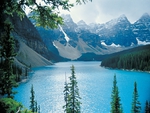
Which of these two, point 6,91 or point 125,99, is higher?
point 6,91

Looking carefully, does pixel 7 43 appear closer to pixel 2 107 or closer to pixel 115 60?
pixel 2 107

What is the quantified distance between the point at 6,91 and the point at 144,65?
15914cm

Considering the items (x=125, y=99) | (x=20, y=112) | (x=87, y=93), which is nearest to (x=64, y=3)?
(x=20, y=112)

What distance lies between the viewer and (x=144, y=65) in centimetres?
15800

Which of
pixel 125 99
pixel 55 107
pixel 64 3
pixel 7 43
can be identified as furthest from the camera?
pixel 125 99

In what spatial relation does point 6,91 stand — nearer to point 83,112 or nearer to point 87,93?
point 83,112

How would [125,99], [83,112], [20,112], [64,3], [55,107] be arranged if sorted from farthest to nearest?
1. [125,99]
2. [55,107]
3. [83,112]
4. [64,3]
5. [20,112]

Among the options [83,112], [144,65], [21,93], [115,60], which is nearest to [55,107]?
[83,112]

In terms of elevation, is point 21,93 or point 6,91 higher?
point 6,91

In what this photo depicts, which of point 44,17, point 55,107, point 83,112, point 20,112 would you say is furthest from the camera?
point 55,107

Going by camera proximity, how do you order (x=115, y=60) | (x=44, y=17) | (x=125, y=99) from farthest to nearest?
(x=115, y=60) → (x=125, y=99) → (x=44, y=17)

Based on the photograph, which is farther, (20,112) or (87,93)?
(87,93)

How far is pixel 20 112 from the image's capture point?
6324 millimetres

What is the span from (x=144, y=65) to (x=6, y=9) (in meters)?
166
